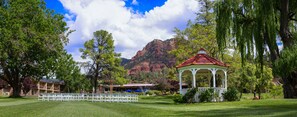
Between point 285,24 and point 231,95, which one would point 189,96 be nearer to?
point 231,95

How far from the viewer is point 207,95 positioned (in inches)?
1045

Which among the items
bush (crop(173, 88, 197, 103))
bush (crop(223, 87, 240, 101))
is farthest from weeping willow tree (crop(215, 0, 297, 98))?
bush (crop(173, 88, 197, 103))

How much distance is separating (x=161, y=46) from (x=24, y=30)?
15554 centimetres

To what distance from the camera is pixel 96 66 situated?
56.1 m

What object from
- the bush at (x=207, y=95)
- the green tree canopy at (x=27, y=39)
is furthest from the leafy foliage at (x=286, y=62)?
the green tree canopy at (x=27, y=39)

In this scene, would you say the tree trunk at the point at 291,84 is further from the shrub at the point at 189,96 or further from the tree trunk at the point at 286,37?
A: the shrub at the point at 189,96

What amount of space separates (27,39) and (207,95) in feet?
76.6

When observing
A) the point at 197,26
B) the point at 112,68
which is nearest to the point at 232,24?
the point at 197,26

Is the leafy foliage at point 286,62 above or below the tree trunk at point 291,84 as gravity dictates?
above

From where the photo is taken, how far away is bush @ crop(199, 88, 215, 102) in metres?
26.5

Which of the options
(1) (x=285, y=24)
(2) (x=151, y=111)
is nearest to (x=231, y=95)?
(1) (x=285, y=24)

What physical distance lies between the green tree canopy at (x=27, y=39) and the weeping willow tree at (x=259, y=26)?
23.5m

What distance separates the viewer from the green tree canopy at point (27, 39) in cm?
3800

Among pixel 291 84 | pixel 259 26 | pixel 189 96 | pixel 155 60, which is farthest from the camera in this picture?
pixel 155 60
